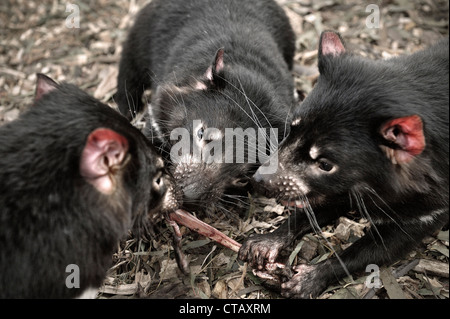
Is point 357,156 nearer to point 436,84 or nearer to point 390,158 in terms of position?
point 390,158

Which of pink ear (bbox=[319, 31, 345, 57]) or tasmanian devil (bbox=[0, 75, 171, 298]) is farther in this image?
pink ear (bbox=[319, 31, 345, 57])

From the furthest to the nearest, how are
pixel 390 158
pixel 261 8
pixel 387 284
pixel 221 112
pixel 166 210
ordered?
pixel 261 8
pixel 221 112
pixel 387 284
pixel 166 210
pixel 390 158

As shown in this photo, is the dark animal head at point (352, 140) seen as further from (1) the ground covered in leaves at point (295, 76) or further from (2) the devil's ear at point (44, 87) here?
(2) the devil's ear at point (44, 87)

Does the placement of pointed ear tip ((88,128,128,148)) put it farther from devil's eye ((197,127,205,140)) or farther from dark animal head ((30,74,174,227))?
devil's eye ((197,127,205,140))

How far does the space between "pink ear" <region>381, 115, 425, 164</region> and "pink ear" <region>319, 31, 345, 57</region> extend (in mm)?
752

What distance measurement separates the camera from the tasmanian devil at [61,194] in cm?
224

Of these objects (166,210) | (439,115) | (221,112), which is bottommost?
(166,210)

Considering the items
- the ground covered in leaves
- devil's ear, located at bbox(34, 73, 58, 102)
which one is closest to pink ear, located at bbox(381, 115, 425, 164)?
the ground covered in leaves

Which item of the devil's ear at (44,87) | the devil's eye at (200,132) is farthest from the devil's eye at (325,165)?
the devil's ear at (44,87)

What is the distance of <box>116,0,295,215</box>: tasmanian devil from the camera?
3301mm

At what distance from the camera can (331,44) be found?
317 centimetres
